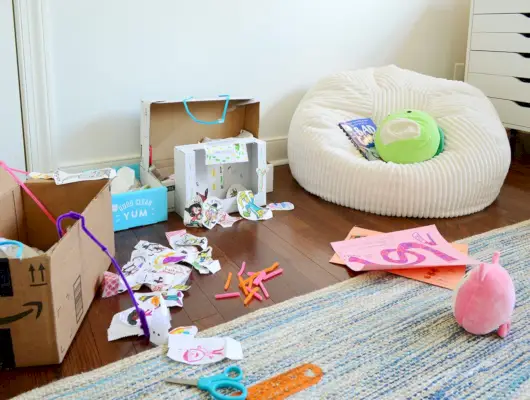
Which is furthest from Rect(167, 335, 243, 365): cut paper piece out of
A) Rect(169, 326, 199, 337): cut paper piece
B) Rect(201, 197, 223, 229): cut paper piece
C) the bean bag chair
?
the bean bag chair

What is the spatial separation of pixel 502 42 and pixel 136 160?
190cm

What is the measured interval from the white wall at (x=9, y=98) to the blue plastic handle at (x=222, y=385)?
1223 mm

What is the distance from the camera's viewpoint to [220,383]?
0.92 metres

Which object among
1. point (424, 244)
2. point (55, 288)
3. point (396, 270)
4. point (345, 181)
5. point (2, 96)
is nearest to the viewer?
point (55, 288)

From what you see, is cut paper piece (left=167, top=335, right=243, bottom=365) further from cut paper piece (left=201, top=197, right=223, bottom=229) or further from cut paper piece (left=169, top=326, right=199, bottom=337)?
cut paper piece (left=201, top=197, right=223, bottom=229)

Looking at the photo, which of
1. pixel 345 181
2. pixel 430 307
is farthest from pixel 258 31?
pixel 430 307

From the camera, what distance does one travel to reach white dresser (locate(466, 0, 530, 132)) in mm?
2473

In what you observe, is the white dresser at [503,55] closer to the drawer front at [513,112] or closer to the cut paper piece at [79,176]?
the drawer front at [513,112]

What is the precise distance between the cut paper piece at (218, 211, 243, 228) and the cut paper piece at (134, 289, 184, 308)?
49cm

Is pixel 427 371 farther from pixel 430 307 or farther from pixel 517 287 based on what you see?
pixel 517 287

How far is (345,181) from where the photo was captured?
184 cm

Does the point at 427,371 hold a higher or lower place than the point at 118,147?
lower

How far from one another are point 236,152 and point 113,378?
983mm

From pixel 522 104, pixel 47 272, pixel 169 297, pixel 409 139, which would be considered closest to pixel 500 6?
pixel 522 104
